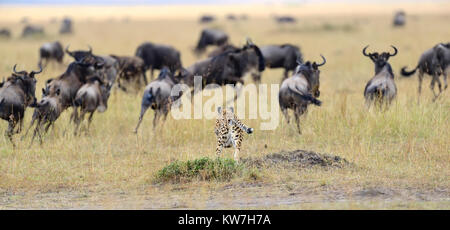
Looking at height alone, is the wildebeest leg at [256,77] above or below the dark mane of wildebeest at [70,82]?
above

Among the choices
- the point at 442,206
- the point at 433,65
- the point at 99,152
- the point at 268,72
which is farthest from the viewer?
the point at 268,72

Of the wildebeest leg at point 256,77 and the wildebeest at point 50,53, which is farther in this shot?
the wildebeest at point 50,53

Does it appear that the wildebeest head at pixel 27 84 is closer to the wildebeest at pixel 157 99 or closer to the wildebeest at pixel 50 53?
the wildebeest at pixel 157 99

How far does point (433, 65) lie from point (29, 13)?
387 ft

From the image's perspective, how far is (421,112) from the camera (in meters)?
11.2

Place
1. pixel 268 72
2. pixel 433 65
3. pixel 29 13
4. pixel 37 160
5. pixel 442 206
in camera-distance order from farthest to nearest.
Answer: pixel 29 13 < pixel 268 72 < pixel 433 65 < pixel 37 160 < pixel 442 206

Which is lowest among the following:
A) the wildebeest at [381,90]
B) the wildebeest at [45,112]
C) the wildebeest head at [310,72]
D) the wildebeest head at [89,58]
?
the wildebeest at [45,112]

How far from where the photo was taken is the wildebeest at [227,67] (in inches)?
570

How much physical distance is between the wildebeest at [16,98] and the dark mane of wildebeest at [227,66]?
401 cm

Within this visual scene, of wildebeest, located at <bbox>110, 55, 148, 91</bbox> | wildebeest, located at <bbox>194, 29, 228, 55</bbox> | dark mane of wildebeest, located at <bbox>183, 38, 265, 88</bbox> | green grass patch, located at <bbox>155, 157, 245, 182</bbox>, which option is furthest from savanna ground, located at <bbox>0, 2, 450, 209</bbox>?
wildebeest, located at <bbox>194, 29, 228, 55</bbox>

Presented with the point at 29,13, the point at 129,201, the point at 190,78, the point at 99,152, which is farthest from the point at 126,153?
the point at 29,13

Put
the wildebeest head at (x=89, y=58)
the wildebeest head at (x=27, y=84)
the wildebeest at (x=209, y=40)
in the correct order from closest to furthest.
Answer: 1. the wildebeest head at (x=27, y=84)
2. the wildebeest head at (x=89, y=58)
3. the wildebeest at (x=209, y=40)

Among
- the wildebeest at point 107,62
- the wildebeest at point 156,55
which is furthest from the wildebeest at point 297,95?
the wildebeest at point 156,55

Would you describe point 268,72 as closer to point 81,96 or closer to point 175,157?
point 81,96
